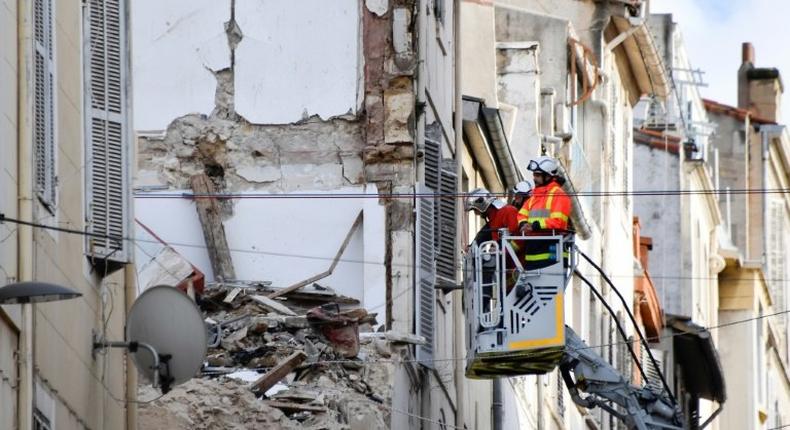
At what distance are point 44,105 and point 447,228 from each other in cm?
1114

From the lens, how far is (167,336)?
17.0 m

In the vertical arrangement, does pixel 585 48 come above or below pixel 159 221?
above

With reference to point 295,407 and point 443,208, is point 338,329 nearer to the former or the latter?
point 295,407

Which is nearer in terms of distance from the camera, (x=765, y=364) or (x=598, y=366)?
(x=598, y=366)

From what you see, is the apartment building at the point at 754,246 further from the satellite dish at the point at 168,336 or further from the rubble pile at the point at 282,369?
the satellite dish at the point at 168,336

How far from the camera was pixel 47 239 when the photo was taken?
16500 mm

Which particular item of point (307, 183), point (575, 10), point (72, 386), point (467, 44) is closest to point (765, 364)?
point (575, 10)

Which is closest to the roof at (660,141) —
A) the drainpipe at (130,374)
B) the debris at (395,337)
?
the debris at (395,337)

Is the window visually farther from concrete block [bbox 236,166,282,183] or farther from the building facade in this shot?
concrete block [bbox 236,166,282,183]

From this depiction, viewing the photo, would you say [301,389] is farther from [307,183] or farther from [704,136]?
[704,136]

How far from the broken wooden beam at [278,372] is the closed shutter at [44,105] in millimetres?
5486

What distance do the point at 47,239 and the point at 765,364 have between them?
4191cm

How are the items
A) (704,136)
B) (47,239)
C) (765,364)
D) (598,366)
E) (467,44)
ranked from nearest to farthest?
(47,239), (598,366), (467,44), (704,136), (765,364)

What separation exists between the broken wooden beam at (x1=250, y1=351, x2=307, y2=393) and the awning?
21056 mm
